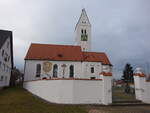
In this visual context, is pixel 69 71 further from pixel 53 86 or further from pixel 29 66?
pixel 53 86

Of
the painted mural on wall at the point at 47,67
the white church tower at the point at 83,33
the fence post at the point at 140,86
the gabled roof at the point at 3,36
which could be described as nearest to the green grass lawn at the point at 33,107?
the fence post at the point at 140,86

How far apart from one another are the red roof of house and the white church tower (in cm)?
764

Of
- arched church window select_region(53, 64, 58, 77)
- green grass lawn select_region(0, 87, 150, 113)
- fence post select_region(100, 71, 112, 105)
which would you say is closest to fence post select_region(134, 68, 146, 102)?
green grass lawn select_region(0, 87, 150, 113)

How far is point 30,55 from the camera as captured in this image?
92.3ft

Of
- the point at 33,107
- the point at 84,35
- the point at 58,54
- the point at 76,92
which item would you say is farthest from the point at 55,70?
the point at 33,107

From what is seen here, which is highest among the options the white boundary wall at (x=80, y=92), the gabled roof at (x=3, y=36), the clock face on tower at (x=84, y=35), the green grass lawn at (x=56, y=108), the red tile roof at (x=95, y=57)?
the clock face on tower at (x=84, y=35)

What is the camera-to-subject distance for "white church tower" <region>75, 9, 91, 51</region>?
4016 cm

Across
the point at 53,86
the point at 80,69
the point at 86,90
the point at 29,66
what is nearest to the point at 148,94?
the point at 86,90

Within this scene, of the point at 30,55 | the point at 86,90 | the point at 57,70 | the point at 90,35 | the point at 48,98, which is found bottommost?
the point at 48,98

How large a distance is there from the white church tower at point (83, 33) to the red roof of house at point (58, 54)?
25.1 ft

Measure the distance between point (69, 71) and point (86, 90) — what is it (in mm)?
16461

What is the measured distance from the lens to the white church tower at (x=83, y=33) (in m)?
40.2

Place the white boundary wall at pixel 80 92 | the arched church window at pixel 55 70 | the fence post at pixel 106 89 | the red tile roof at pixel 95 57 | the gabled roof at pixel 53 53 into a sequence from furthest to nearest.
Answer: the red tile roof at pixel 95 57 → the arched church window at pixel 55 70 → the gabled roof at pixel 53 53 → the white boundary wall at pixel 80 92 → the fence post at pixel 106 89

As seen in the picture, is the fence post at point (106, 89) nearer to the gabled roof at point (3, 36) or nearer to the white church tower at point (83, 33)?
the gabled roof at point (3, 36)
